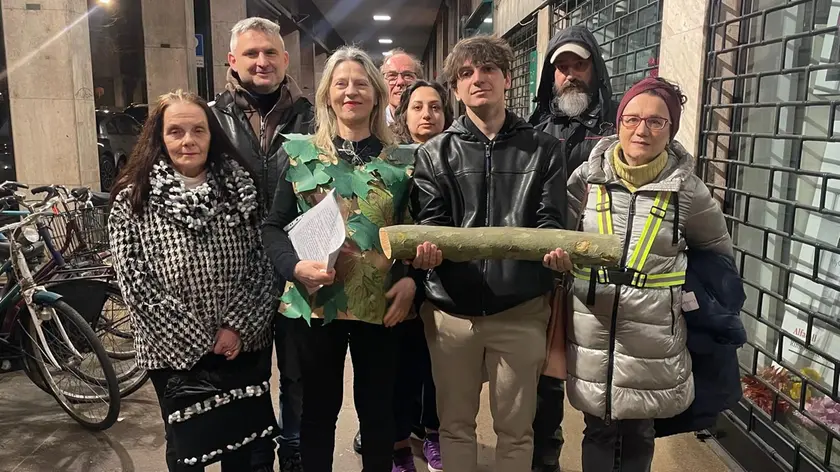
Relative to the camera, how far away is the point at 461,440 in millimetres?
2322

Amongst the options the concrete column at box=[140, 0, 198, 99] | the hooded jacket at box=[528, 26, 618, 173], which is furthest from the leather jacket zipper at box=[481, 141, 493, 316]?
the concrete column at box=[140, 0, 198, 99]

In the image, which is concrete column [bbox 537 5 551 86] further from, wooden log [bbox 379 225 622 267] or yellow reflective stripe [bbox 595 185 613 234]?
wooden log [bbox 379 225 622 267]

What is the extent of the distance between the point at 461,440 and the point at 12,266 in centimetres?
286

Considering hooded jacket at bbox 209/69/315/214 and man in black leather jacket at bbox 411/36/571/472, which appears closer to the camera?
man in black leather jacket at bbox 411/36/571/472

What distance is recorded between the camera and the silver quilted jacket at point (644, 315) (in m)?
2.18

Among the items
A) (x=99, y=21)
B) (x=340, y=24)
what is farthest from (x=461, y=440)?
(x=340, y=24)

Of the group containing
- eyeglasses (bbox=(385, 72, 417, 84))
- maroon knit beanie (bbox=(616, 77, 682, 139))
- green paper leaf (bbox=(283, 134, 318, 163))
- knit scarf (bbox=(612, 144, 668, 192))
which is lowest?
knit scarf (bbox=(612, 144, 668, 192))

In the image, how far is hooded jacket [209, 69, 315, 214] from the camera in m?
2.68

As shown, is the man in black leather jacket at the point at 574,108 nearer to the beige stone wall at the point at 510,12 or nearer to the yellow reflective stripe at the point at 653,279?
the yellow reflective stripe at the point at 653,279

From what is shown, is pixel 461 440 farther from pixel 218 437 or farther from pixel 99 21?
pixel 99 21

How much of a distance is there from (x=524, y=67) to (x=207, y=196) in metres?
→ 7.88

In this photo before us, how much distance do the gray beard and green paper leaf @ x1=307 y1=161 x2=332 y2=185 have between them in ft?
4.41

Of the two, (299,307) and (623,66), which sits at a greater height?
(623,66)

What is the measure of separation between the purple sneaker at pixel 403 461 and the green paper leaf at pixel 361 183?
134 cm
